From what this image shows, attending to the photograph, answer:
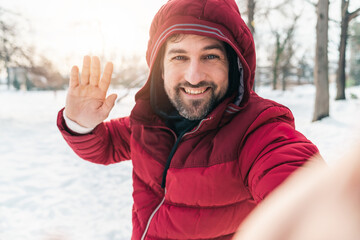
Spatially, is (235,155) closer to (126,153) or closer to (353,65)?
(126,153)

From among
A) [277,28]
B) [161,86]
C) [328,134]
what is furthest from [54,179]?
[277,28]

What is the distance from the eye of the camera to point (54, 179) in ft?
12.3

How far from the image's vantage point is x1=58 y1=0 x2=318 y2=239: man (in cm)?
→ 107

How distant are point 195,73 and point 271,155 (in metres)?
0.71

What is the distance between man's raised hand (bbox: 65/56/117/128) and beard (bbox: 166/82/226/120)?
0.51 metres

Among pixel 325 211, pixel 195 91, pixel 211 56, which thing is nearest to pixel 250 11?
pixel 211 56

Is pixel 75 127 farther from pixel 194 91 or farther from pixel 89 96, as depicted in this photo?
pixel 194 91

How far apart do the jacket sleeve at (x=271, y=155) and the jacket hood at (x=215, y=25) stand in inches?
11.0

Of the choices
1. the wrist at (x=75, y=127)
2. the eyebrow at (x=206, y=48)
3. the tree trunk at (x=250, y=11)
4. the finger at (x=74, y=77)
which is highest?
A: the tree trunk at (x=250, y=11)

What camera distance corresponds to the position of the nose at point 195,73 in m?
1.40

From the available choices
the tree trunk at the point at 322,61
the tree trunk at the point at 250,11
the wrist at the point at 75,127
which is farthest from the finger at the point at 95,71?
the tree trunk at the point at 322,61

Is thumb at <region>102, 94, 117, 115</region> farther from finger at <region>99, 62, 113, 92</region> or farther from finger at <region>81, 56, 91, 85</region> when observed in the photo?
finger at <region>81, 56, 91, 85</region>

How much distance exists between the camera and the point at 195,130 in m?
1.22

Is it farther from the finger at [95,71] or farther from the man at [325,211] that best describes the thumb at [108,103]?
the man at [325,211]
